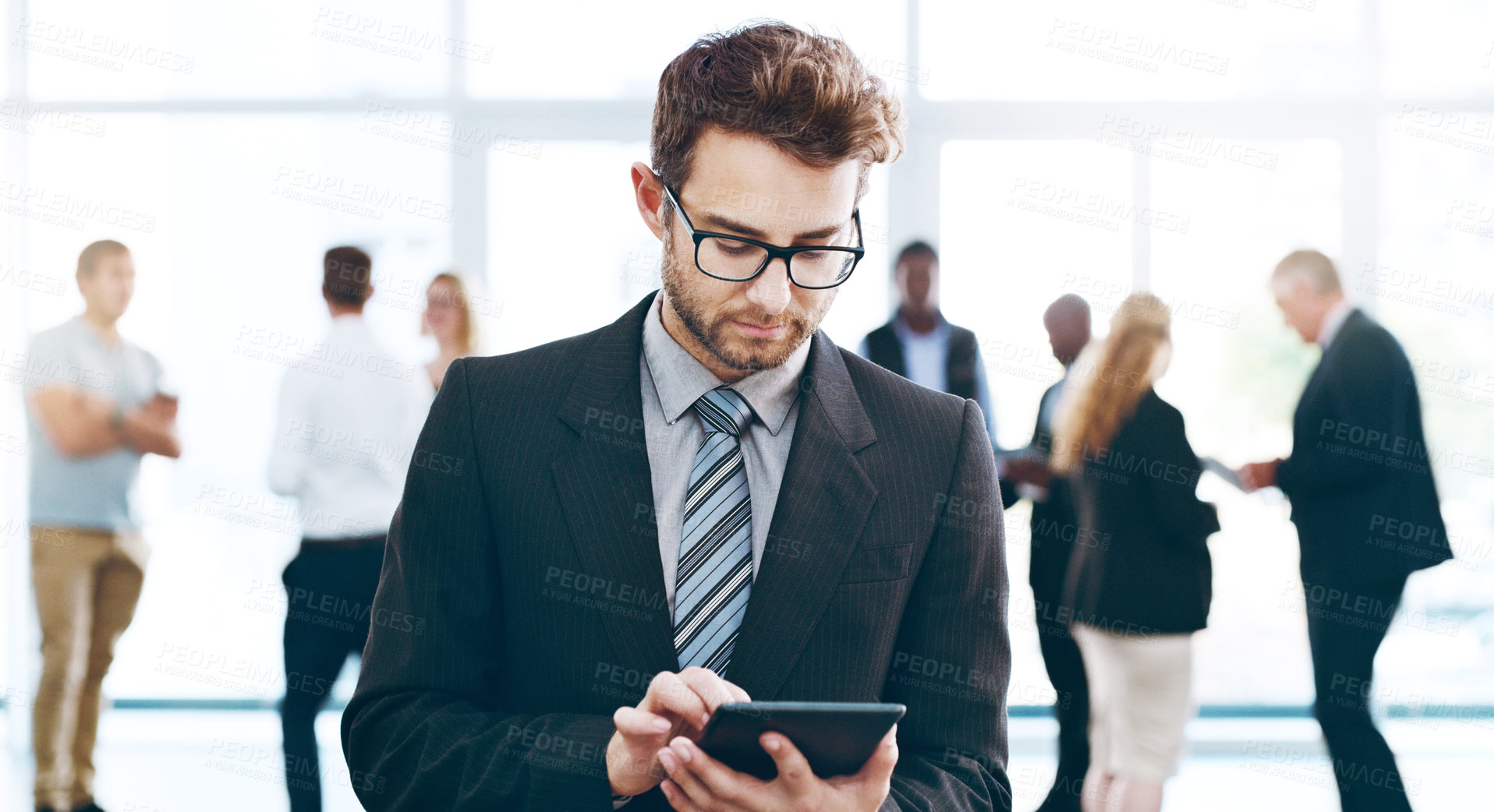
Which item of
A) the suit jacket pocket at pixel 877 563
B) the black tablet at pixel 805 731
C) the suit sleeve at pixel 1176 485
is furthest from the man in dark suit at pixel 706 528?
the suit sleeve at pixel 1176 485

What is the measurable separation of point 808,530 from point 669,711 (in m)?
0.30

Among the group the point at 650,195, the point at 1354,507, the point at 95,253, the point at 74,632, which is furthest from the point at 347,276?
the point at 1354,507

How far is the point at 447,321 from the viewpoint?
3.49 metres

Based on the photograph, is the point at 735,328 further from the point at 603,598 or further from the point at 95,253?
the point at 95,253

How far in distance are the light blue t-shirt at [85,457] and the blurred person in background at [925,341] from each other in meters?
2.42

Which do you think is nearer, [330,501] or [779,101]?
[779,101]

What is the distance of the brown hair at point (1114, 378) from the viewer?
10.3 feet

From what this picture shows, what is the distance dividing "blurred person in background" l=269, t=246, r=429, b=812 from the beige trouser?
621 millimetres

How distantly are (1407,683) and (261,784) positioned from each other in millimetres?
4760

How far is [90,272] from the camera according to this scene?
3.30 meters

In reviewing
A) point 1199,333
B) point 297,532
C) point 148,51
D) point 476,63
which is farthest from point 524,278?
point 1199,333

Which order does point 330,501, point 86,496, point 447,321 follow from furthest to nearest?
point 447,321
point 86,496
point 330,501

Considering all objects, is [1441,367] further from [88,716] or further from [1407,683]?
[88,716]

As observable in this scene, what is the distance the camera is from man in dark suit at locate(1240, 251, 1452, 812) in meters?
3.00
